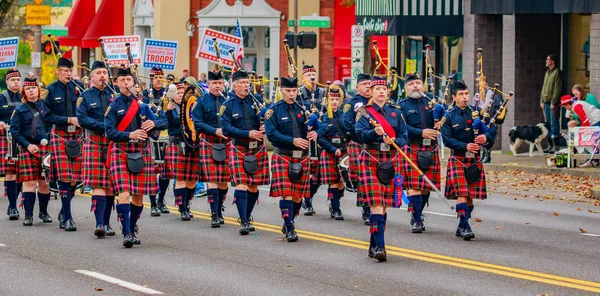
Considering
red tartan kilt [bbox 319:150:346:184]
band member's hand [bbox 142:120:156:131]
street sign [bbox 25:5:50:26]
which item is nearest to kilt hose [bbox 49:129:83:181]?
band member's hand [bbox 142:120:156:131]

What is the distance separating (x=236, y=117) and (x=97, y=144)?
5.73ft

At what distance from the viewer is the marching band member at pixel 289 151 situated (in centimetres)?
1460

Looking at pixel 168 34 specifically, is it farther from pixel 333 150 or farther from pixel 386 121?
pixel 386 121

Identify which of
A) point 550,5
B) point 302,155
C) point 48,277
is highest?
point 550,5

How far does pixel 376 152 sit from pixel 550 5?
14081mm

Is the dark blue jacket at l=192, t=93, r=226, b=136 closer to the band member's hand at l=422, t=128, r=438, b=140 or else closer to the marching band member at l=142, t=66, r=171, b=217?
the marching band member at l=142, t=66, r=171, b=217

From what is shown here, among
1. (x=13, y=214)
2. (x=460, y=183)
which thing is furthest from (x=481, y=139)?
(x=13, y=214)

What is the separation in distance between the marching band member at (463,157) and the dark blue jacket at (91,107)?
3.89m

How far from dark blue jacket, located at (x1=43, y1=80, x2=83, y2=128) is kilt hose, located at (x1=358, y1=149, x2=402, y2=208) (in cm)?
446

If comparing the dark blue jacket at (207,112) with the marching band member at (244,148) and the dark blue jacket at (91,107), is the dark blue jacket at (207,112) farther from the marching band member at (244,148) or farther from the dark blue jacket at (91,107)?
the dark blue jacket at (91,107)

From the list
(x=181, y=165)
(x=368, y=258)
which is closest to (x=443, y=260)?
(x=368, y=258)

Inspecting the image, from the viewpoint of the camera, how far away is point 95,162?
48.4 ft

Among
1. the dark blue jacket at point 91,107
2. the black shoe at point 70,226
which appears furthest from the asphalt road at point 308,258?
the dark blue jacket at point 91,107

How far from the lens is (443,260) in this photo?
1306 cm
